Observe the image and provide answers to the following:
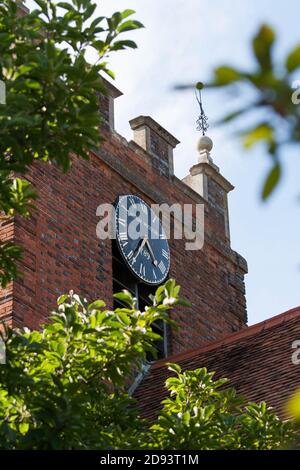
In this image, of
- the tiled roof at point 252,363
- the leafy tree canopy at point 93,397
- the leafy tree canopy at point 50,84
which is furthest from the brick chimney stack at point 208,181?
the leafy tree canopy at point 50,84

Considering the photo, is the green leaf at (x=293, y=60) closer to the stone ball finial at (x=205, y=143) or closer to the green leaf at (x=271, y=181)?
the green leaf at (x=271, y=181)

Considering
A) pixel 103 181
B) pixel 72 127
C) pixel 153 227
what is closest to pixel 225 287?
pixel 153 227

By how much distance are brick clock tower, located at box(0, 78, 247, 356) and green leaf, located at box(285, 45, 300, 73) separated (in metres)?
10.8

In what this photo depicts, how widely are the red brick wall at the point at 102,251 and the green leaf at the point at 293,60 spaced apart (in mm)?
11320

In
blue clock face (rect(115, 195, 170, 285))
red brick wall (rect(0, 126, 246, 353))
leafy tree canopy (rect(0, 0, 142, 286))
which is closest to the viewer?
leafy tree canopy (rect(0, 0, 142, 286))

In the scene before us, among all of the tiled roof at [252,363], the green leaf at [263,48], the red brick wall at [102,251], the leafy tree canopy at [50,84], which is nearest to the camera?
the green leaf at [263,48]

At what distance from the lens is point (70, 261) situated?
44.7 ft

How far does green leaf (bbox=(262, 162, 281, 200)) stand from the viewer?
96cm

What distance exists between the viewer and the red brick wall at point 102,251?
12.9 m

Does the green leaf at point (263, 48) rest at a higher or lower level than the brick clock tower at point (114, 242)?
lower

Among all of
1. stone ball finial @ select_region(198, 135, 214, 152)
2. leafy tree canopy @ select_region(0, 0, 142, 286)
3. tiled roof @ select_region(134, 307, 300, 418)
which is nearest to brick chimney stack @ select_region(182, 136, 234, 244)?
stone ball finial @ select_region(198, 135, 214, 152)

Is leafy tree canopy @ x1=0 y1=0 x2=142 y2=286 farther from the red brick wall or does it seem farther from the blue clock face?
the blue clock face

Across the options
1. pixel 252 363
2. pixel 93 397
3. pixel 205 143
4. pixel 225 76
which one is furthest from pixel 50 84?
pixel 205 143
